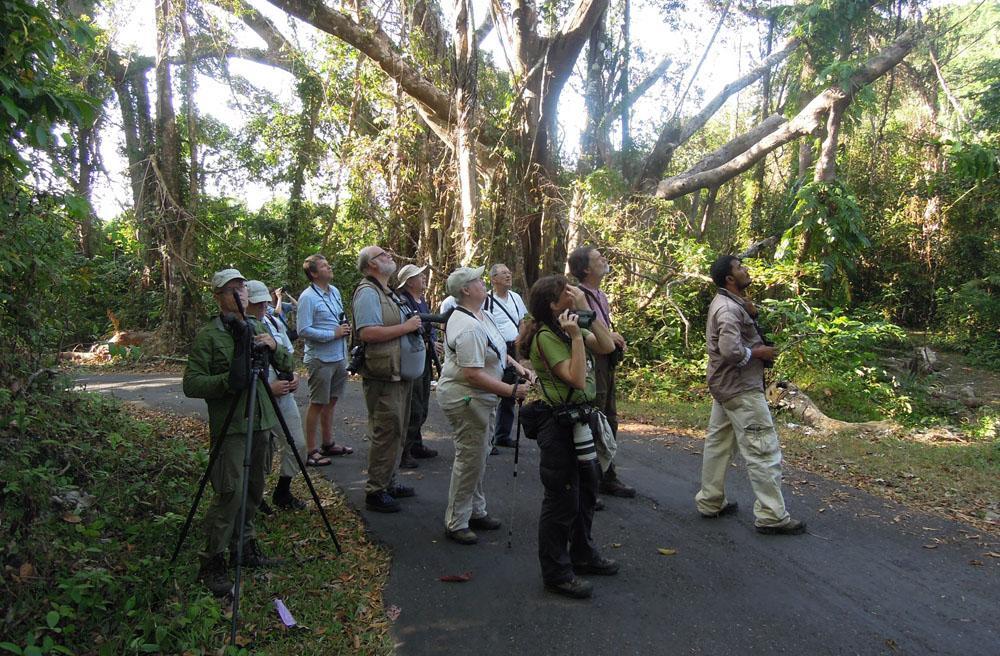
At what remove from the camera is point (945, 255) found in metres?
17.5

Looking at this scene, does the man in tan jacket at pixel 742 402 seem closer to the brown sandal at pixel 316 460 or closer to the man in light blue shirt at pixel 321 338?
the man in light blue shirt at pixel 321 338

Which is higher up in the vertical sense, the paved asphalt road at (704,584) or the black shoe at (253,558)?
the black shoe at (253,558)

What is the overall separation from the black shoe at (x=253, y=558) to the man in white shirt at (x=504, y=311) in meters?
2.80

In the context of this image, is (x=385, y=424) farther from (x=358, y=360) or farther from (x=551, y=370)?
(x=551, y=370)

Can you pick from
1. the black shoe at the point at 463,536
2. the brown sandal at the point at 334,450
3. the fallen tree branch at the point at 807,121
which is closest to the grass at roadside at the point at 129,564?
the black shoe at the point at 463,536

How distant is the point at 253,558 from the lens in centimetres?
421

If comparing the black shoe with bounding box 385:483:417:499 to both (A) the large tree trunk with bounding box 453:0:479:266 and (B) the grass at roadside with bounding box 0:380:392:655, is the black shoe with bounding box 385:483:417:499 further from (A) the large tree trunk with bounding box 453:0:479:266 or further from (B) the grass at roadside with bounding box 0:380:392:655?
(A) the large tree trunk with bounding box 453:0:479:266

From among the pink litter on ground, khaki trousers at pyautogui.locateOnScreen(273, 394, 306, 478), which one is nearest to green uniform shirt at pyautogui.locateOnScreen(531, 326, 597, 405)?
the pink litter on ground

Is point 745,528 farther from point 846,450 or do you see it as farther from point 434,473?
point 846,450

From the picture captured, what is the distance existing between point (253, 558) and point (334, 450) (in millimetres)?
2617

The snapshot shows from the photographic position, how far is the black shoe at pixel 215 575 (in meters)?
3.86

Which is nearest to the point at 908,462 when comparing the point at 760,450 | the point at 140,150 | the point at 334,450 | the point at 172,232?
the point at 760,450

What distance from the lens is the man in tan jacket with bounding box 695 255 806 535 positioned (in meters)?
4.82

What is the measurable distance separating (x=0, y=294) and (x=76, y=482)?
153 centimetres
